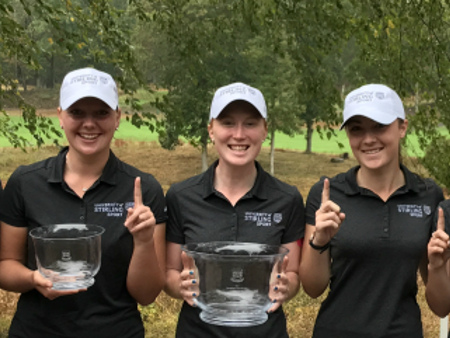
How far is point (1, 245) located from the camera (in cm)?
290

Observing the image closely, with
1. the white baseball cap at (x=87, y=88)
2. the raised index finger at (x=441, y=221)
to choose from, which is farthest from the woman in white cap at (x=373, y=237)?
the white baseball cap at (x=87, y=88)

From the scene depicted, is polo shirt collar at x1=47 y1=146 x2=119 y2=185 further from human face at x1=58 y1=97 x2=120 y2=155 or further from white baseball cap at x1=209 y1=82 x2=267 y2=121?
white baseball cap at x1=209 y1=82 x2=267 y2=121

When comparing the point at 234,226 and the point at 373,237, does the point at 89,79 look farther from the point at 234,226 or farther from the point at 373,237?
the point at 373,237

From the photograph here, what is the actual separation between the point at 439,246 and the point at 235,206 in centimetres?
88

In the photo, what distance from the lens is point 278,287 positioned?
8.29 ft

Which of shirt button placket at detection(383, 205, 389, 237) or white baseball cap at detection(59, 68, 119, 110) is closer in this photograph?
white baseball cap at detection(59, 68, 119, 110)

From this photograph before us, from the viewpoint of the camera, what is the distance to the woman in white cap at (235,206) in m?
2.87

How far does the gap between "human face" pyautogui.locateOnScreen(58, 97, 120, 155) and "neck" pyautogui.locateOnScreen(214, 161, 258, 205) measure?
21.9 inches

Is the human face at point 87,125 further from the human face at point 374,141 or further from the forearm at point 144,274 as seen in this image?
the human face at point 374,141

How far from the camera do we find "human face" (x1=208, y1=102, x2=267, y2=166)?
2871 mm

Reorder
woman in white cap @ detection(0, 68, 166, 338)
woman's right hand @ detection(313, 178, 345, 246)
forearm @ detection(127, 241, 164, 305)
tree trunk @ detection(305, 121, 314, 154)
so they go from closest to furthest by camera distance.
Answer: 1. woman's right hand @ detection(313, 178, 345, 246)
2. forearm @ detection(127, 241, 164, 305)
3. woman in white cap @ detection(0, 68, 166, 338)
4. tree trunk @ detection(305, 121, 314, 154)

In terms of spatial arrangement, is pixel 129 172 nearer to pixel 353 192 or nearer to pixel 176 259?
pixel 176 259

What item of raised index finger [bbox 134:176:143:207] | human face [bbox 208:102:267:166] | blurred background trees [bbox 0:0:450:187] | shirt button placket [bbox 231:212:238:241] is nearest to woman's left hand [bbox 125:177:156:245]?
raised index finger [bbox 134:176:143:207]

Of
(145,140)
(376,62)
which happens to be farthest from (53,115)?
(376,62)
